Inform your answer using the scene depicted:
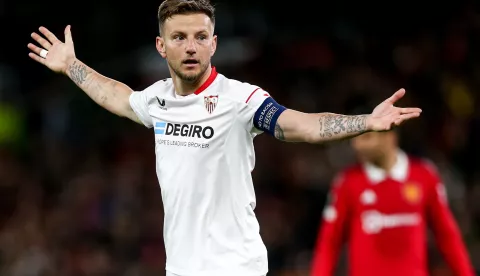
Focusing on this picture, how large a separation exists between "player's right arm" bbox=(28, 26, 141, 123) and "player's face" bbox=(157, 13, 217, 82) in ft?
1.90

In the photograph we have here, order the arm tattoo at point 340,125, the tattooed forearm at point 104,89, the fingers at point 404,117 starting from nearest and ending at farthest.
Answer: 1. the fingers at point 404,117
2. the arm tattoo at point 340,125
3. the tattooed forearm at point 104,89

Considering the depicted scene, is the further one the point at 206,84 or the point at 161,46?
the point at 161,46

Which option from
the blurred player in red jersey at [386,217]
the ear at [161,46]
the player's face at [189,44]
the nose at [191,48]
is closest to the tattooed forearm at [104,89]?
the ear at [161,46]

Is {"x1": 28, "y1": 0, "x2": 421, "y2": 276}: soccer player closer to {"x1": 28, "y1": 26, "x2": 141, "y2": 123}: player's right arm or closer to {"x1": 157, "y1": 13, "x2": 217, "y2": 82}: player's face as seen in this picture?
{"x1": 157, "y1": 13, "x2": 217, "y2": 82}: player's face

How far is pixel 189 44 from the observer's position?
4.45 meters

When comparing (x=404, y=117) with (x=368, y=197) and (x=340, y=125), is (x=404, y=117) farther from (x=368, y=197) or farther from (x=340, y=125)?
(x=368, y=197)

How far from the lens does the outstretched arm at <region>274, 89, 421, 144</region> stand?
3.91m

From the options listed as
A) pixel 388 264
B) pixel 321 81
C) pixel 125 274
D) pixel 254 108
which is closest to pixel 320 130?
pixel 254 108

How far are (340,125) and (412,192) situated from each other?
111 inches

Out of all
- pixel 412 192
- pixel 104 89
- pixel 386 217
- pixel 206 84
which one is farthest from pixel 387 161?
pixel 206 84

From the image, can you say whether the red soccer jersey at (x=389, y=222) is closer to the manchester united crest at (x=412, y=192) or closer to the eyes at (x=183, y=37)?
the manchester united crest at (x=412, y=192)

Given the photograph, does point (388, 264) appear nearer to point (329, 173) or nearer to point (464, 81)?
point (329, 173)

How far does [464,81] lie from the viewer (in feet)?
37.6

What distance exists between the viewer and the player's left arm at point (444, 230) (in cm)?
667
